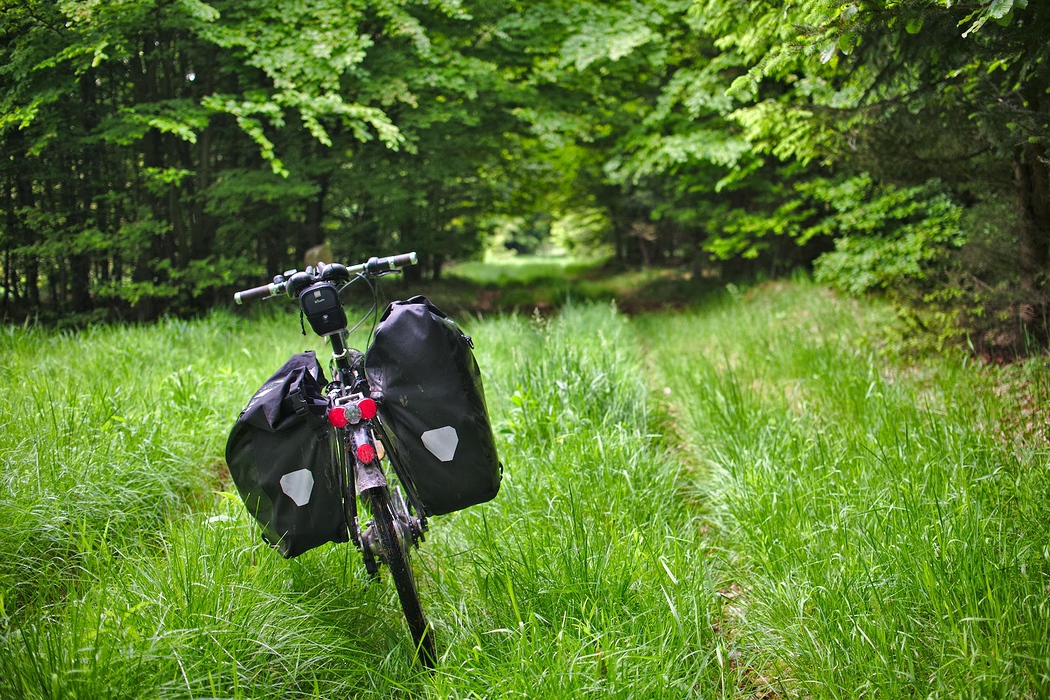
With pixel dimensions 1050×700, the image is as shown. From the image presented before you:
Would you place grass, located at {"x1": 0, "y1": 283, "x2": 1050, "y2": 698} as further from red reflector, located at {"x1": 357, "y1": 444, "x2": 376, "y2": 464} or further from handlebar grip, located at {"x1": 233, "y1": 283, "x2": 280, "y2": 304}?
handlebar grip, located at {"x1": 233, "y1": 283, "x2": 280, "y2": 304}

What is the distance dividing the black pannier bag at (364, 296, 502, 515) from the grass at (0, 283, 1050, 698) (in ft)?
1.54

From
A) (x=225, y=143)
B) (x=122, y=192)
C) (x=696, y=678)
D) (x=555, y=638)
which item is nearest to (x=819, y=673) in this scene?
(x=696, y=678)

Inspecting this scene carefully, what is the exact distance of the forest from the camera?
11.1 feet

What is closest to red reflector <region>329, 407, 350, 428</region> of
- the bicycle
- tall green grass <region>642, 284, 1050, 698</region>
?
the bicycle

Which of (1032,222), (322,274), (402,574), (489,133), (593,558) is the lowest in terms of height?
(593,558)

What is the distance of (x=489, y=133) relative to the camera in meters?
9.04

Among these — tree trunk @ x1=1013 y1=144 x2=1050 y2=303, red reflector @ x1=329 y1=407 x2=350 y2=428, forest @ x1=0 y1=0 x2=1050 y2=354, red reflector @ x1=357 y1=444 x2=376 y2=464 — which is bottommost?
red reflector @ x1=357 y1=444 x2=376 y2=464

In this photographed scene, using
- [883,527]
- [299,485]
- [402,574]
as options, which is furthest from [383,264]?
[883,527]

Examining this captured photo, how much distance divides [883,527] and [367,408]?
1.96m

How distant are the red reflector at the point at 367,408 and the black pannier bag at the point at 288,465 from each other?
0.13 m

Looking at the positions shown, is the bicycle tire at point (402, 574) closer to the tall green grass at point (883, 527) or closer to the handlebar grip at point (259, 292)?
the handlebar grip at point (259, 292)

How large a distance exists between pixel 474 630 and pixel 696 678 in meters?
0.80

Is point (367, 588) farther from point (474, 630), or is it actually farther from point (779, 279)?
point (779, 279)

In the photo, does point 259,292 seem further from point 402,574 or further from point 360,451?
point 402,574
